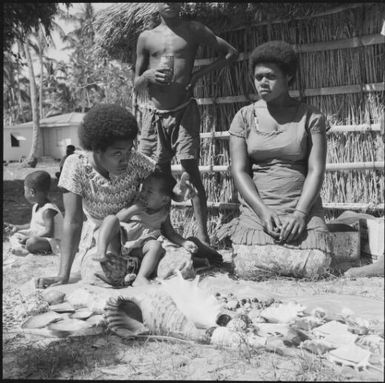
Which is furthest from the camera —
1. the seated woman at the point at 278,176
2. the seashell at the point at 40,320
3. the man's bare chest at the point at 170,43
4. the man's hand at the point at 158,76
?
the man's bare chest at the point at 170,43

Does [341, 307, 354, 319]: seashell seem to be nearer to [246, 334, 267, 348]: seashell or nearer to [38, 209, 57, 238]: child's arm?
[246, 334, 267, 348]: seashell

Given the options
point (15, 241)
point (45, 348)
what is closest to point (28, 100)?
point (15, 241)

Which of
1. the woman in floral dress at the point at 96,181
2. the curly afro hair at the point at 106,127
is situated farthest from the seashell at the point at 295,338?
the curly afro hair at the point at 106,127

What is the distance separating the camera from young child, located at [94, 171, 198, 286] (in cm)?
363

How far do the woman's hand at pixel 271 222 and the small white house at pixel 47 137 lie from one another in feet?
107

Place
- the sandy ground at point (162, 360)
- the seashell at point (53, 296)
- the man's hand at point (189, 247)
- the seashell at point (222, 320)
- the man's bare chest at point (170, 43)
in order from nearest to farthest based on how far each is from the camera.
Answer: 1. the sandy ground at point (162, 360)
2. the seashell at point (222, 320)
3. the seashell at point (53, 296)
4. the man's hand at point (189, 247)
5. the man's bare chest at point (170, 43)

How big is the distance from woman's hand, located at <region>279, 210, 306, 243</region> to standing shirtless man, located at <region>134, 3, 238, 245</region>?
119 centimetres

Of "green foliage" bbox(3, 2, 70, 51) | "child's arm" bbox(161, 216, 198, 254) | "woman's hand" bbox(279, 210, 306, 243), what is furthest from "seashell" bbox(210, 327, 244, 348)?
"green foliage" bbox(3, 2, 70, 51)

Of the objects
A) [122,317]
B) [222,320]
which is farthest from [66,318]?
[222,320]

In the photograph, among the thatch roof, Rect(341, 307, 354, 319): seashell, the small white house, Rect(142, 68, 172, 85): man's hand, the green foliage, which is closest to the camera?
Rect(341, 307, 354, 319): seashell

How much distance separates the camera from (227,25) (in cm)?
564

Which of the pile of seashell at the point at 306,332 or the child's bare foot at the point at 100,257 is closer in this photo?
the pile of seashell at the point at 306,332

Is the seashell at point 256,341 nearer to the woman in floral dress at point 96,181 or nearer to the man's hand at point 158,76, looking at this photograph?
the woman in floral dress at point 96,181

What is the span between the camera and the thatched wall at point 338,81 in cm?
525
